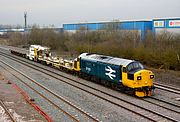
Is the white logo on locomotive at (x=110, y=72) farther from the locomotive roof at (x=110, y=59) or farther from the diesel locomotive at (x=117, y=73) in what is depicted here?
the locomotive roof at (x=110, y=59)

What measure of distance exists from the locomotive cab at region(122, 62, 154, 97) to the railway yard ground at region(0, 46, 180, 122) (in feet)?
1.75

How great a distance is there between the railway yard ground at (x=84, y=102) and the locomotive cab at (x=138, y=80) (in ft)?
1.75

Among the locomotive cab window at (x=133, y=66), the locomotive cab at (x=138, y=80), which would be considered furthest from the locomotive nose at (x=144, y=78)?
the locomotive cab window at (x=133, y=66)

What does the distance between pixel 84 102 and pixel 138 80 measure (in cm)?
394

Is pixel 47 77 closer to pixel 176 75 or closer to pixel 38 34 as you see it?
pixel 176 75

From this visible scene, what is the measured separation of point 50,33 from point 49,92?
168 ft

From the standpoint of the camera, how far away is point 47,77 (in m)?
29.2

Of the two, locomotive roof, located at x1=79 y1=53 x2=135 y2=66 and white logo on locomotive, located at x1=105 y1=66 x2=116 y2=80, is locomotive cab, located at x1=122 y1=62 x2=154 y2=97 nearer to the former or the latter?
locomotive roof, located at x1=79 y1=53 x2=135 y2=66

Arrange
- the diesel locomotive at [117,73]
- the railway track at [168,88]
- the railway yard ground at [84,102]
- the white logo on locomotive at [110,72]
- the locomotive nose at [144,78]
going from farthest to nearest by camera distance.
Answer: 1. the white logo on locomotive at [110,72]
2. the railway track at [168,88]
3. the diesel locomotive at [117,73]
4. the locomotive nose at [144,78]
5. the railway yard ground at [84,102]

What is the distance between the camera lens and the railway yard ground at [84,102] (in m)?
15.4

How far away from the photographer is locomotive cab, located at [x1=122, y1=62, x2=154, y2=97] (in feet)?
64.4

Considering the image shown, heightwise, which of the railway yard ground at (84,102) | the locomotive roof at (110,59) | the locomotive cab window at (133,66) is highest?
the locomotive roof at (110,59)

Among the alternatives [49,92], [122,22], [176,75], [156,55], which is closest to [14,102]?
[49,92]

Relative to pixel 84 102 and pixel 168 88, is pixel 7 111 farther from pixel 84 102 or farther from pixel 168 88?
pixel 168 88
